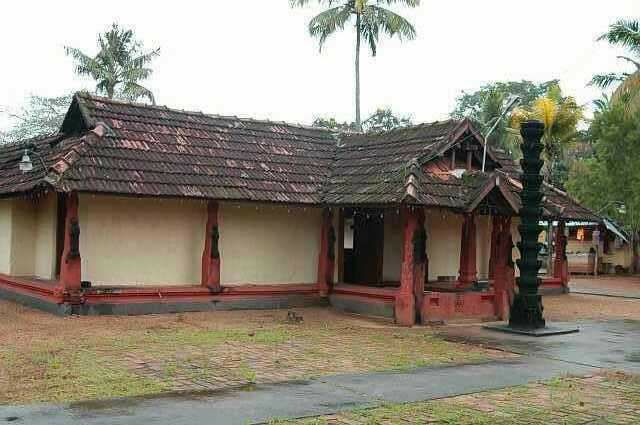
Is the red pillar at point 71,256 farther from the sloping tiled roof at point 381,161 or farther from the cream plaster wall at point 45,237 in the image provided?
the sloping tiled roof at point 381,161

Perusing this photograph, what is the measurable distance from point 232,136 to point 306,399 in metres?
10.8

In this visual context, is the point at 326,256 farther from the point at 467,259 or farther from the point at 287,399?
the point at 287,399

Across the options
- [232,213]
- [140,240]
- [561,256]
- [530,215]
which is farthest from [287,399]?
[561,256]

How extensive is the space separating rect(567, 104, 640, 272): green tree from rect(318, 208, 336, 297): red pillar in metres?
17.4

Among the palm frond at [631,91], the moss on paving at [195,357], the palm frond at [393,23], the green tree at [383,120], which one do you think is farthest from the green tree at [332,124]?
the moss on paving at [195,357]

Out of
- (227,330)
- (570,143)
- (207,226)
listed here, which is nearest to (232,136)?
(207,226)

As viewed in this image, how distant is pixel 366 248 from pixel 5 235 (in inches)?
345

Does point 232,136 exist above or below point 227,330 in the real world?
above

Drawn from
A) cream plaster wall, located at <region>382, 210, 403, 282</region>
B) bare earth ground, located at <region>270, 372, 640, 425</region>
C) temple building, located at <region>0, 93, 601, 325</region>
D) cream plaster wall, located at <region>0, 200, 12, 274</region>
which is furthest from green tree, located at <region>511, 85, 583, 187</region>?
bare earth ground, located at <region>270, 372, 640, 425</region>

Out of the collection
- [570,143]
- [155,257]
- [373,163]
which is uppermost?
[570,143]

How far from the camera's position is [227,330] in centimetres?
1319

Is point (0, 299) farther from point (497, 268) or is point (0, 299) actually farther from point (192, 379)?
point (497, 268)

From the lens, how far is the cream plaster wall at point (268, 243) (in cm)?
1691

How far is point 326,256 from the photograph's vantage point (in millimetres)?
17531
